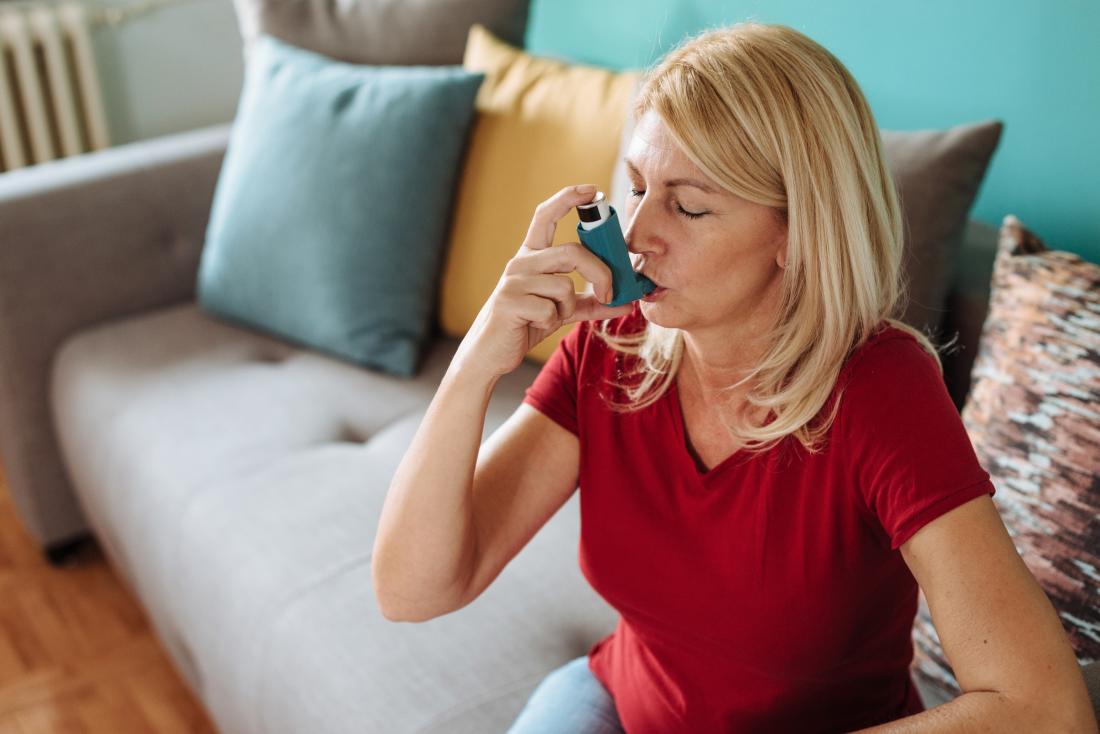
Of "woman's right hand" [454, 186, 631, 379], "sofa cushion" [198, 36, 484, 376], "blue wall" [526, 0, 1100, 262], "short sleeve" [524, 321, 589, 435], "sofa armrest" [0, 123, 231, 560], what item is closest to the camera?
"woman's right hand" [454, 186, 631, 379]

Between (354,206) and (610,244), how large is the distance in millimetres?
1002

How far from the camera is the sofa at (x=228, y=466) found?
4.41 feet

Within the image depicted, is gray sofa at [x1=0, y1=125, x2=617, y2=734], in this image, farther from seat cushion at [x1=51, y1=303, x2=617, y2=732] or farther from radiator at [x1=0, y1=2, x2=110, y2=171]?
radiator at [x1=0, y1=2, x2=110, y2=171]

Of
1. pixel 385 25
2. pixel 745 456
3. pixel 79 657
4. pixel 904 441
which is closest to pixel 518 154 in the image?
pixel 385 25

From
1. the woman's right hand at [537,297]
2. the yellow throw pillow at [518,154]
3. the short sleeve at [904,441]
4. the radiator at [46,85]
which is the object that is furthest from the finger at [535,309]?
the radiator at [46,85]

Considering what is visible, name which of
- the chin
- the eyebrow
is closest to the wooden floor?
the chin

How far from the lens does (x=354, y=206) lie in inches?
75.0

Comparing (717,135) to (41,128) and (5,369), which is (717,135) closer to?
(5,369)

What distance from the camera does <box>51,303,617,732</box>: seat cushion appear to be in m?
1.32

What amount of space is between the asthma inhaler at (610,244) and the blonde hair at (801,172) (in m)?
0.09

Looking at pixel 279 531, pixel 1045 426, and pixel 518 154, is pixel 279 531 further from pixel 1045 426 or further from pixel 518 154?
pixel 1045 426

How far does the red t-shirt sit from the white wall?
2366mm

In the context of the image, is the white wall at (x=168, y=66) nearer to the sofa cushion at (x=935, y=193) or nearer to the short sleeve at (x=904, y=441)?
the sofa cushion at (x=935, y=193)

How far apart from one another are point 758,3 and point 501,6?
483 mm
